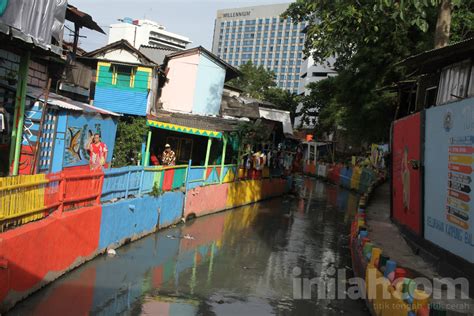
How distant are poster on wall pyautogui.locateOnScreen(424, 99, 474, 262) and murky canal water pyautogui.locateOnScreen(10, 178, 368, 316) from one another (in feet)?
7.00

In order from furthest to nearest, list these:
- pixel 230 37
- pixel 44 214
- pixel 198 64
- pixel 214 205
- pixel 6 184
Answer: pixel 230 37 < pixel 198 64 < pixel 214 205 < pixel 44 214 < pixel 6 184

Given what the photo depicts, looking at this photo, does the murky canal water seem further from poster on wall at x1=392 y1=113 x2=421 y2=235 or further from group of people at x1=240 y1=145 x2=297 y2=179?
group of people at x1=240 y1=145 x2=297 y2=179

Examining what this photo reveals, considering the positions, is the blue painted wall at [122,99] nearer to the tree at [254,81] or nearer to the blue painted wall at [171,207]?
the blue painted wall at [171,207]

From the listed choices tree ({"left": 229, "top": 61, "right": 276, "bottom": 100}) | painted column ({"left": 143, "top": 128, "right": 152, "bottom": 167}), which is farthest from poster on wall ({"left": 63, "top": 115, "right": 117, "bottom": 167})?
tree ({"left": 229, "top": 61, "right": 276, "bottom": 100})

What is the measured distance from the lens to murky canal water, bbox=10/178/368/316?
23.5 ft

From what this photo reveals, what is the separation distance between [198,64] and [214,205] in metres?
10.4

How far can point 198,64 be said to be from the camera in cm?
2592

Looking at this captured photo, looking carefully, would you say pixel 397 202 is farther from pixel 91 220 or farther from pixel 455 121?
pixel 91 220

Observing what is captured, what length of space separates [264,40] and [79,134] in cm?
15245

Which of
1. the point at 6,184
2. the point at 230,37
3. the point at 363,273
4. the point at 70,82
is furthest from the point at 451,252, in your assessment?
the point at 230,37

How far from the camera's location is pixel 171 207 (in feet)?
46.6

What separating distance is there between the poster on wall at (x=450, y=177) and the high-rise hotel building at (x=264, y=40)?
146 meters

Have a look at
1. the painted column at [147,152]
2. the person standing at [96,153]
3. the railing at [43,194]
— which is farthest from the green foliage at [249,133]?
the railing at [43,194]
